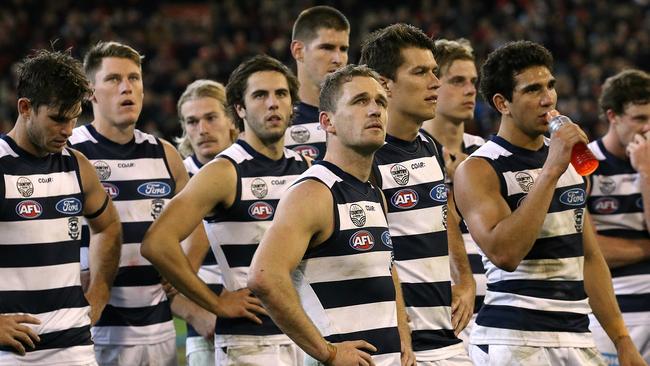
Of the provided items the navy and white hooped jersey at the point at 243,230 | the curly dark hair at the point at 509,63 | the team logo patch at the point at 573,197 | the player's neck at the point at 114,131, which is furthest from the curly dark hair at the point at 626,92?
the player's neck at the point at 114,131

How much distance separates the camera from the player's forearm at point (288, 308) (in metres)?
4.30

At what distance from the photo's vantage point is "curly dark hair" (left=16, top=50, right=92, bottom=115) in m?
5.16

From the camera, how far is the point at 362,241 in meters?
4.58

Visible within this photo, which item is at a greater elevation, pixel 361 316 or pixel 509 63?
pixel 509 63

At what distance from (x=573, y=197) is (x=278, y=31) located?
15.9m

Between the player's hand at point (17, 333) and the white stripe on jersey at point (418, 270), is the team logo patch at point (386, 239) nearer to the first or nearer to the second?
the white stripe on jersey at point (418, 270)

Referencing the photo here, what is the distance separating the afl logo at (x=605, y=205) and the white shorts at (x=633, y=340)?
0.78 m

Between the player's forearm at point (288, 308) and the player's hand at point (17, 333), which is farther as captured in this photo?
the player's hand at point (17, 333)

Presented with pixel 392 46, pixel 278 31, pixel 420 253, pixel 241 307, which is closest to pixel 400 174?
pixel 420 253

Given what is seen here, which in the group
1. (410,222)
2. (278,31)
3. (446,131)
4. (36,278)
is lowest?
(36,278)

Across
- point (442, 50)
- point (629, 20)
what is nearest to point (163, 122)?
point (629, 20)

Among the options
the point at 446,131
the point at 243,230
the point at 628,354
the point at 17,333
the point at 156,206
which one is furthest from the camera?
the point at 446,131

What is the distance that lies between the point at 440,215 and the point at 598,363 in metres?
1.10

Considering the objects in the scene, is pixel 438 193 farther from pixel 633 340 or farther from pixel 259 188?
pixel 633 340
